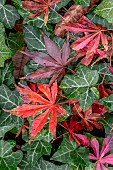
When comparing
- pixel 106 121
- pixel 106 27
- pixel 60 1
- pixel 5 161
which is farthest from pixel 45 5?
pixel 5 161

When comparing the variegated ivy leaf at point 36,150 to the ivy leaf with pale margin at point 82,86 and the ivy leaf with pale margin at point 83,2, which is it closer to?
the ivy leaf with pale margin at point 82,86

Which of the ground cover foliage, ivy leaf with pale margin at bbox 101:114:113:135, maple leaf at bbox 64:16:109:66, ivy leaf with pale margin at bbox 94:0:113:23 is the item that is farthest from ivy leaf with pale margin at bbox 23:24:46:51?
ivy leaf with pale margin at bbox 101:114:113:135

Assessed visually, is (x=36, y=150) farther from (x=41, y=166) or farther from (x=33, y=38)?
(x=33, y=38)

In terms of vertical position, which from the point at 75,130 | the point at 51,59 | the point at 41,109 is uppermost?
the point at 51,59

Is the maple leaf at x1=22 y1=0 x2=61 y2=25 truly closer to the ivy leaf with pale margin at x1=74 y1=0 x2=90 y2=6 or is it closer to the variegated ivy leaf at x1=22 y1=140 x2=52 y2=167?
the ivy leaf with pale margin at x1=74 y1=0 x2=90 y2=6

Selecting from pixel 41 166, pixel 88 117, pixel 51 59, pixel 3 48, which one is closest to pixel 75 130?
pixel 88 117
